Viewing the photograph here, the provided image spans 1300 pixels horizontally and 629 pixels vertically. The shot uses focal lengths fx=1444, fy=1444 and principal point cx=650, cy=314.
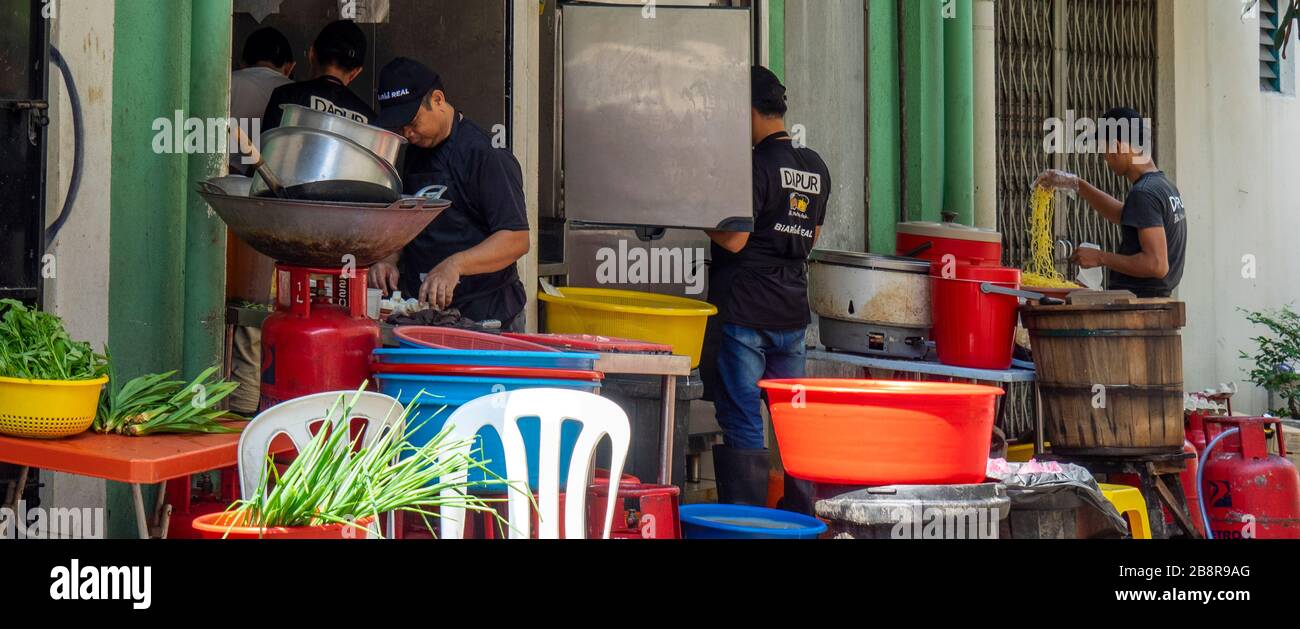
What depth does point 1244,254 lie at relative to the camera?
12031 mm

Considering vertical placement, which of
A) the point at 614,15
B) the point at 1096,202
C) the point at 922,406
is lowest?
the point at 922,406

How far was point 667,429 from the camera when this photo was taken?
Answer: 16.3ft

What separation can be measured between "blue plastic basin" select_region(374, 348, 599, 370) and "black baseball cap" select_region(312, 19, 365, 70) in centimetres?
291

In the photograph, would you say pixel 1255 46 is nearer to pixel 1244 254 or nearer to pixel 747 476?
pixel 1244 254

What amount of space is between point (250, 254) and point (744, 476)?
8.10ft

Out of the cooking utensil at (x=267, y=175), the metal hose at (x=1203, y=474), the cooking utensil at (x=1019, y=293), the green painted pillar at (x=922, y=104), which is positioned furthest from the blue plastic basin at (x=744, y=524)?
the green painted pillar at (x=922, y=104)

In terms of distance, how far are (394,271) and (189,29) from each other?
114cm

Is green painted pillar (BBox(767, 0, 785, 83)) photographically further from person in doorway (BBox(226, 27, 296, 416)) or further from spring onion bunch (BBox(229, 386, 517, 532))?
spring onion bunch (BBox(229, 386, 517, 532))

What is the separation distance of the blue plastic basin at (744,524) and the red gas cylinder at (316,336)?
1369 millimetres

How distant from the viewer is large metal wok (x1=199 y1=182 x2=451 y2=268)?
13.3ft

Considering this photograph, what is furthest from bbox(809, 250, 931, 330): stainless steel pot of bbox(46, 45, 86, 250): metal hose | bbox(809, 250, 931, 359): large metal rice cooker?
bbox(46, 45, 86, 250): metal hose

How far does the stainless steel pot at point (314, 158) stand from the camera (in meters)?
4.36
